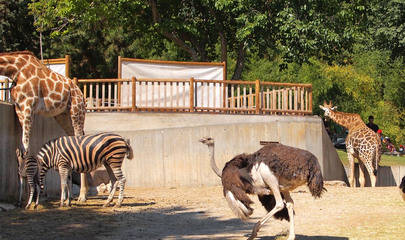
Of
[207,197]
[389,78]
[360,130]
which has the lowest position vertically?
[207,197]

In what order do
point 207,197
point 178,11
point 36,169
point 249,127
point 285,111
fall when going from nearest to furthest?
point 36,169 < point 207,197 < point 249,127 < point 285,111 < point 178,11

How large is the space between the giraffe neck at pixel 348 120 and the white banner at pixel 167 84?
4.65 metres

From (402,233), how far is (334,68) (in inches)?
1248

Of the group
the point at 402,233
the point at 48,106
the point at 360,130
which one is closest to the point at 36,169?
the point at 48,106

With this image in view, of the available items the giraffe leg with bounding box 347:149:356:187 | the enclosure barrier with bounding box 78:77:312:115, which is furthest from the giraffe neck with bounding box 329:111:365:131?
the enclosure barrier with bounding box 78:77:312:115

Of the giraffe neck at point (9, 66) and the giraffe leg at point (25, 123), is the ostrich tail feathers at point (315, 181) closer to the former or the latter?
the giraffe leg at point (25, 123)

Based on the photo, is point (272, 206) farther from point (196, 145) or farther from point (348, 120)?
point (348, 120)

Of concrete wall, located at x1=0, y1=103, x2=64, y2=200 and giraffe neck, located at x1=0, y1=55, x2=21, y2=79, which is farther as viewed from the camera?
giraffe neck, located at x1=0, y1=55, x2=21, y2=79

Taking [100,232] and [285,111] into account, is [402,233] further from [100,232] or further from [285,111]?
[285,111]

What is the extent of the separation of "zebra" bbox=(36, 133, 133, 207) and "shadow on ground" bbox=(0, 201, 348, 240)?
755mm

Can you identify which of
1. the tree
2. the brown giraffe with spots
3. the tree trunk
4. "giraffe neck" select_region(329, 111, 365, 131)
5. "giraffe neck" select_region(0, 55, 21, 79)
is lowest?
"giraffe neck" select_region(329, 111, 365, 131)

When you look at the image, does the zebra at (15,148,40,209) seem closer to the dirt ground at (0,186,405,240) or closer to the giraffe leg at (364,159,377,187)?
the dirt ground at (0,186,405,240)

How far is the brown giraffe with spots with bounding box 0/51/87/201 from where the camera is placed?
14.5 m

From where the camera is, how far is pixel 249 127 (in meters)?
20.6
